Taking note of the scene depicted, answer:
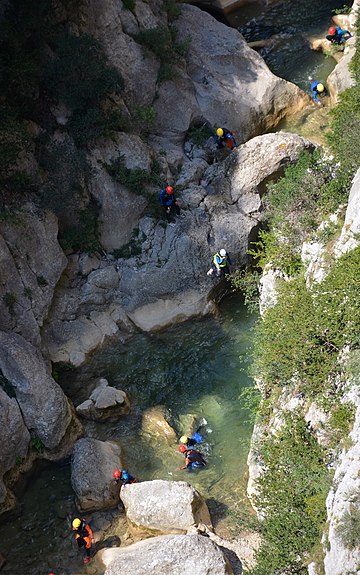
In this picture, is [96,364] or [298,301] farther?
[96,364]

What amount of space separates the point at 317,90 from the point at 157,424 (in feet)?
47.9

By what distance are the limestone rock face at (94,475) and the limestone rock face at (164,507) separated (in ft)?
2.19

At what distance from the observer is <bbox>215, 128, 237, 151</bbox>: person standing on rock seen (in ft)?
82.1

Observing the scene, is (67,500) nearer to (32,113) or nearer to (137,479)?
(137,479)

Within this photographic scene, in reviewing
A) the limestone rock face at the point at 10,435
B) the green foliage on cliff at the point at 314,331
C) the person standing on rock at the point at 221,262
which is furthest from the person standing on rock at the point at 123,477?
the person standing on rock at the point at 221,262

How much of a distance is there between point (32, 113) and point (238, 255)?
8.16m

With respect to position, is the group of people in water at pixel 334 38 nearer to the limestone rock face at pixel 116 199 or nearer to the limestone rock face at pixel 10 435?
the limestone rock face at pixel 116 199

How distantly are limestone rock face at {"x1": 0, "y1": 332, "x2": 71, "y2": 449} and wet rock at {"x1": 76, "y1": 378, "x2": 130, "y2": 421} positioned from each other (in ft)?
2.53

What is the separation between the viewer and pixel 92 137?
23266 mm

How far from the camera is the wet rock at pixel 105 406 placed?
806 inches

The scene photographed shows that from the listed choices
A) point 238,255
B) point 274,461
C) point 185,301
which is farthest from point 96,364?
point 274,461

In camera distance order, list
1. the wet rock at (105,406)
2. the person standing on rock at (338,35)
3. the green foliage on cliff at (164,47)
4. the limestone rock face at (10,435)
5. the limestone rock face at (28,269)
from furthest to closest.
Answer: the person standing on rock at (338,35) < the green foliage on cliff at (164,47) < the limestone rock face at (28,269) < the wet rock at (105,406) < the limestone rock face at (10,435)

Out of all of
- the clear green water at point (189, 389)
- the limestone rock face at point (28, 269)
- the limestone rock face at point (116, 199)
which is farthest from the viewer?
the limestone rock face at point (116, 199)

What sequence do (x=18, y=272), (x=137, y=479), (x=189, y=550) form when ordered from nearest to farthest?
(x=189, y=550) < (x=137, y=479) < (x=18, y=272)
